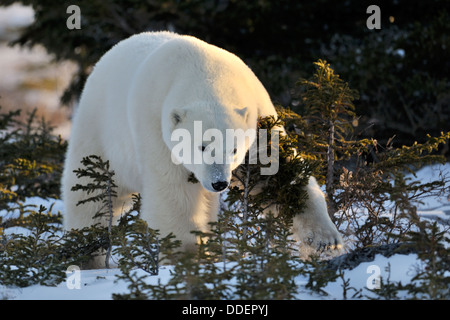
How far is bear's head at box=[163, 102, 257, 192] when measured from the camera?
3430 mm

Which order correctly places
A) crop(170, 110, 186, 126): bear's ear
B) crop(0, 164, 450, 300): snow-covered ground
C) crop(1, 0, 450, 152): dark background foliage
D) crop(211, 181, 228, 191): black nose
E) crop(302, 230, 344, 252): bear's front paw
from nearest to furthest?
1. crop(0, 164, 450, 300): snow-covered ground
2. crop(211, 181, 228, 191): black nose
3. crop(170, 110, 186, 126): bear's ear
4. crop(302, 230, 344, 252): bear's front paw
5. crop(1, 0, 450, 152): dark background foliage

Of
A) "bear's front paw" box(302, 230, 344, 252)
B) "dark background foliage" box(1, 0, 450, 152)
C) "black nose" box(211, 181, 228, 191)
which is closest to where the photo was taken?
"black nose" box(211, 181, 228, 191)

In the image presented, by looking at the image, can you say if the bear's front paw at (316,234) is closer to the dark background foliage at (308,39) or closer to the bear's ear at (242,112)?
the bear's ear at (242,112)

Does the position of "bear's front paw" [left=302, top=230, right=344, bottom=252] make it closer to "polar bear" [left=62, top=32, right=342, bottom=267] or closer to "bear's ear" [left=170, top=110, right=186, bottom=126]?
"polar bear" [left=62, top=32, right=342, bottom=267]

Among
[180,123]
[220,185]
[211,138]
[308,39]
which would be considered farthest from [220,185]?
[308,39]

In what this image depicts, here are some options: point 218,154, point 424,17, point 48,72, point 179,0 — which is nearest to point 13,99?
point 48,72

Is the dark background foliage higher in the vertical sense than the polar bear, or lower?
higher

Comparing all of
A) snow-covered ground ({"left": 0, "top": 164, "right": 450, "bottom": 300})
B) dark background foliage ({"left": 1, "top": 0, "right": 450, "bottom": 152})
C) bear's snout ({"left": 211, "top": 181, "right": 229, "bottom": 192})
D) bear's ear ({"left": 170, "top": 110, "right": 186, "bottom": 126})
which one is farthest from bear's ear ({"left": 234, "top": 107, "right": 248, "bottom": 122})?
dark background foliage ({"left": 1, "top": 0, "right": 450, "bottom": 152})

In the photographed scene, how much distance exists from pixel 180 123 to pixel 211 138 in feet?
0.71

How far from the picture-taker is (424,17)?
10.1m

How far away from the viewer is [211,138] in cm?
346

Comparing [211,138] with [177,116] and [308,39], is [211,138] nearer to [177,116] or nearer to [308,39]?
[177,116]
